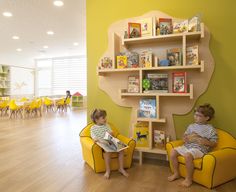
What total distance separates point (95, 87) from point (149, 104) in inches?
39.8

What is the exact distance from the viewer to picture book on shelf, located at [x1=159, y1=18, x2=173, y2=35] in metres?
2.76

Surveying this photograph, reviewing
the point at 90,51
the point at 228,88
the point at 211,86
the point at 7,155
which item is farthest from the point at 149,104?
the point at 7,155

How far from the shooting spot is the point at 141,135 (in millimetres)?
2936

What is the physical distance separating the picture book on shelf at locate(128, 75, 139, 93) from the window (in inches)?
369

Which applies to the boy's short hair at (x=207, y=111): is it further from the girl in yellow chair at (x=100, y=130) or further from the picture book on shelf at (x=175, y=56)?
the girl in yellow chair at (x=100, y=130)

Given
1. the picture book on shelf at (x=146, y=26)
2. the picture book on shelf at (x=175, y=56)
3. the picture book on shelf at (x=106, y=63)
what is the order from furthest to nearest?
1. the picture book on shelf at (x=106, y=63)
2. the picture book on shelf at (x=146, y=26)
3. the picture book on shelf at (x=175, y=56)

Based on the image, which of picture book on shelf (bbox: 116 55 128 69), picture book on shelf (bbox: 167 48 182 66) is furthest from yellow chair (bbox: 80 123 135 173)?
picture book on shelf (bbox: 167 48 182 66)

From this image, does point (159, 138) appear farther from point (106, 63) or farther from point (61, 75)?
point (61, 75)

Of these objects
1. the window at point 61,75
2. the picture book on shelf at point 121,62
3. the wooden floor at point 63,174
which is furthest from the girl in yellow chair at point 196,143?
the window at point 61,75

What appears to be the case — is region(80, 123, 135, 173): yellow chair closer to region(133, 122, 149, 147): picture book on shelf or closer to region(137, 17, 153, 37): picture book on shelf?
region(133, 122, 149, 147): picture book on shelf

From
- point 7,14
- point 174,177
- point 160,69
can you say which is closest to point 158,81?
point 160,69

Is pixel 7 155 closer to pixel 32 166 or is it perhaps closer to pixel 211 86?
pixel 32 166

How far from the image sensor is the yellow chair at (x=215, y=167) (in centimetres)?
213

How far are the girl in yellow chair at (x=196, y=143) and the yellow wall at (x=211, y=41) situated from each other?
12.2 inches
